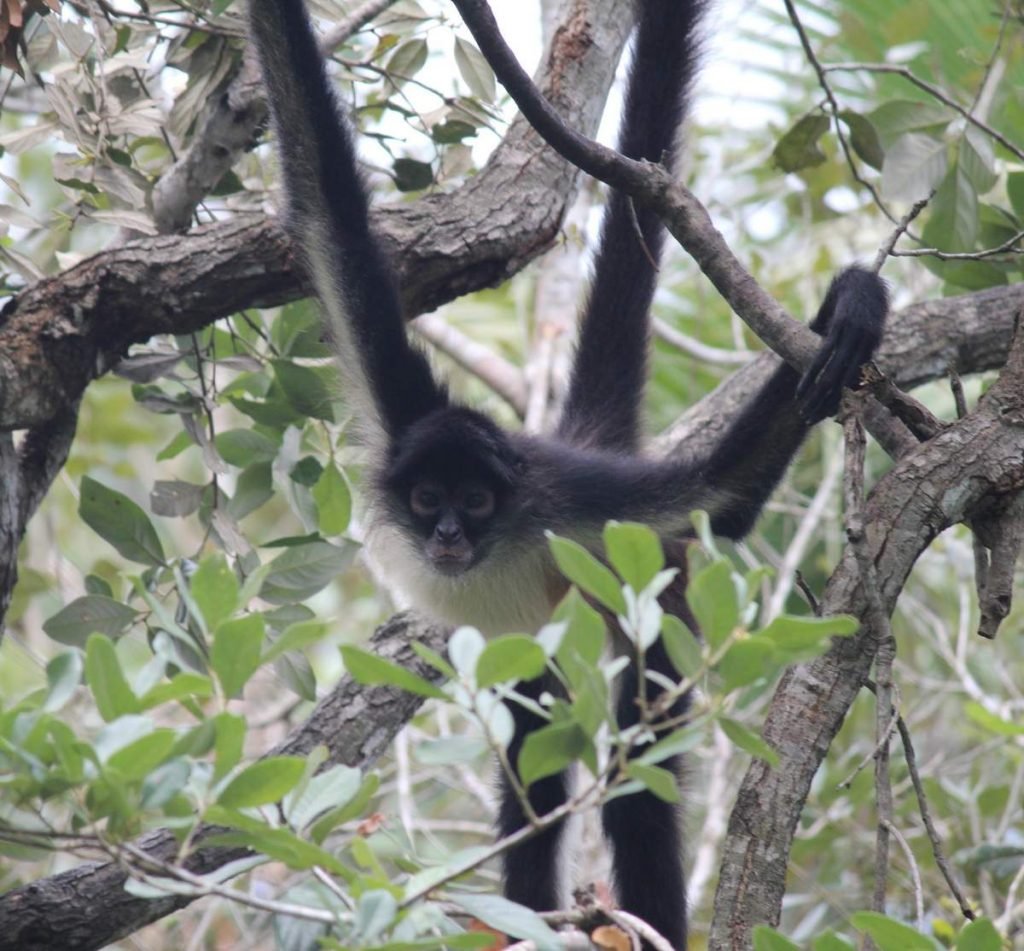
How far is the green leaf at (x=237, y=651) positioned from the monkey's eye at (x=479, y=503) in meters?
2.50

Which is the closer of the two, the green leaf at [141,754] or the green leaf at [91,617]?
the green leaf at [141,754]

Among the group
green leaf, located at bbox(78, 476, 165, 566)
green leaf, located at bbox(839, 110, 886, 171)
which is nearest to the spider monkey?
green leaf, located at bbox(839, 110, 886, 171)

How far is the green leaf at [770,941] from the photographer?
2107 millimetres

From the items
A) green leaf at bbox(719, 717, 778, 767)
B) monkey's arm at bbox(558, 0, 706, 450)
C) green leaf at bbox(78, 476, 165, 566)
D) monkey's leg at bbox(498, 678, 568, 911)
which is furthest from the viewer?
monkey's leg at bbox(498, 678, 568, 911)

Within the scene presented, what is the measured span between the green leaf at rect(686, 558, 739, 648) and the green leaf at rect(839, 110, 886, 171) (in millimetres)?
3179

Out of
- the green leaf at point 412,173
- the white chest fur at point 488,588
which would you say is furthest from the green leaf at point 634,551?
the green leaf at point 412,173

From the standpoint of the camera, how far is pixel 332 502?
4.27 m

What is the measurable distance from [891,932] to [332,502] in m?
2.59

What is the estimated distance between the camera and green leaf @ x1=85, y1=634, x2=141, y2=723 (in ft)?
6.10

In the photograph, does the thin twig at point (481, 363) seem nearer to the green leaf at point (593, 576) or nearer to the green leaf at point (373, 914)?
the green leaf at point (593, 576)

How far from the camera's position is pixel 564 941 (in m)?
1.95

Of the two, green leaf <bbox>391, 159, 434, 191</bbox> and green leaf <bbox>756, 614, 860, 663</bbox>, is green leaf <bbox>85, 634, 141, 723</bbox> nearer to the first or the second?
green leaf <bbox>756, 614, 860, 663</bbox>

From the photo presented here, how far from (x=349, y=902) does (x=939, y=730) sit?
643 centimetres

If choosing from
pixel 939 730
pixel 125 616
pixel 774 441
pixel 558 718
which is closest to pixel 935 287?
pixel 939 730
